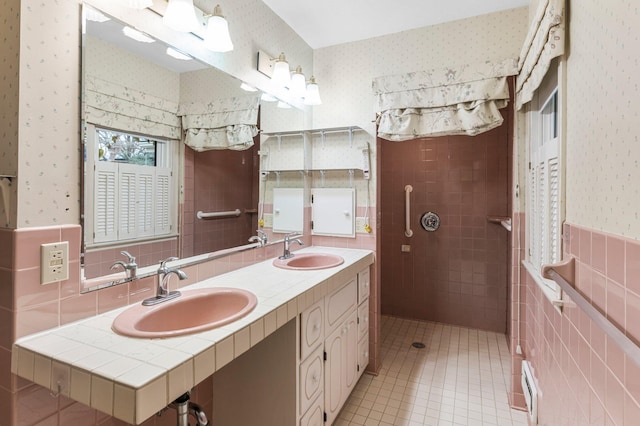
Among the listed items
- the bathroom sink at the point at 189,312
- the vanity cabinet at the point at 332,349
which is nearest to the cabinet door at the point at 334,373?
the vanity cabinet at the point at 332,349

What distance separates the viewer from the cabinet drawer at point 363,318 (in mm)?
2211

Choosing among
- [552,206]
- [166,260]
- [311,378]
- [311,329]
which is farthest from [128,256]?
[552,206]

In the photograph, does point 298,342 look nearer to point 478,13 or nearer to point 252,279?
point 252,279

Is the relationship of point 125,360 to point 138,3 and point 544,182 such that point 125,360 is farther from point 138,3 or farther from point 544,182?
point 544,182

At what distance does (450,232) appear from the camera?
3316 millimetres

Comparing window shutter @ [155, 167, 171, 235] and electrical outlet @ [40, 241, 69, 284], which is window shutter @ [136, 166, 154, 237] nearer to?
window shutter @ [155, 167, 171, 235]

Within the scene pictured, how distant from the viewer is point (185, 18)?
55.0 inches

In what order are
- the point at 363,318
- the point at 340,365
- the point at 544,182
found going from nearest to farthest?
the point at 544,182 < the point at 340,365 < the point at 363,318

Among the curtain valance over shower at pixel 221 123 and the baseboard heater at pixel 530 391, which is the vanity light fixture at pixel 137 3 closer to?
the curtain valance over shower at pixel 221 123

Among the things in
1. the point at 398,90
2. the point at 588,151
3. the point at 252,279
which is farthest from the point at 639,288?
the point at 398,90

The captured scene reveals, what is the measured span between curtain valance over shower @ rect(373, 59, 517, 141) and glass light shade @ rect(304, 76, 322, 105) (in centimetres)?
43

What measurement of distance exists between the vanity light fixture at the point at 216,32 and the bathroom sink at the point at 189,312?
1.18m

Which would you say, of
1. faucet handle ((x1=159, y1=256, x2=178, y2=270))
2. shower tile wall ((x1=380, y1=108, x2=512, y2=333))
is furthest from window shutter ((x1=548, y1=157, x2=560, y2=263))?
faucet handle ((x1=159, y1=256, x2=178, y2=270))

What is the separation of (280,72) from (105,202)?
139 centimetres
